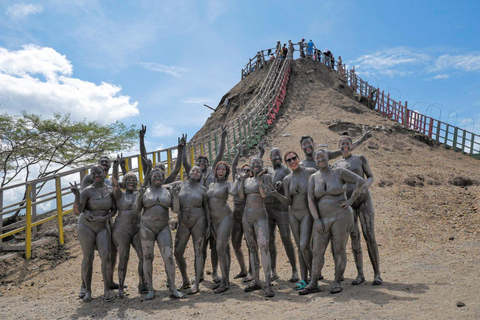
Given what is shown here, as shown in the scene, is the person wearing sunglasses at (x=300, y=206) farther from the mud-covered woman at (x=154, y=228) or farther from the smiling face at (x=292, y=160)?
the mud-covered woman at (x=154, y=228)

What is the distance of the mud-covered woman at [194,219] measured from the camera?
643 cm

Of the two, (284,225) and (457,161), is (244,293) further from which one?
(457,161)

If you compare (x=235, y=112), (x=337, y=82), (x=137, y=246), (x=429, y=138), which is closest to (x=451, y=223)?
(x=137, y=246)

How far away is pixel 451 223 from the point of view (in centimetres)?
1040

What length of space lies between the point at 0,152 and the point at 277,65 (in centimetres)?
1687

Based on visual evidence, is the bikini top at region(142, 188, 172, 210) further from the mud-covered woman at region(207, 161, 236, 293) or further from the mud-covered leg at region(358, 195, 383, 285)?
the mud-covered leg at region(358, 195, 383, 285)

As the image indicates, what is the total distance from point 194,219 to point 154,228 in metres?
0.61

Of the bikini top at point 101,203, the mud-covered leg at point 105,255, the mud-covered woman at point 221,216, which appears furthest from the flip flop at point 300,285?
the bikini top at point 101,203

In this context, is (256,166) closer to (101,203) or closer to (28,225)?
(101,203)

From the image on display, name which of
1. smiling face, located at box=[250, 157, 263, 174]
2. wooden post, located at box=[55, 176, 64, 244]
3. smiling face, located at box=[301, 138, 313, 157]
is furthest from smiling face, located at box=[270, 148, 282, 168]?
wooden post, located at box=[55, 176, 64, 244]

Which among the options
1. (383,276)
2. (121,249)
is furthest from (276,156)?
(121,249)

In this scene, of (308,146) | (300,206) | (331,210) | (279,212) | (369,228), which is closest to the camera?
(331,210)

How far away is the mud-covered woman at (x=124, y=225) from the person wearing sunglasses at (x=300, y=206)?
2.16m

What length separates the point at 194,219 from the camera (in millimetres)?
6449
